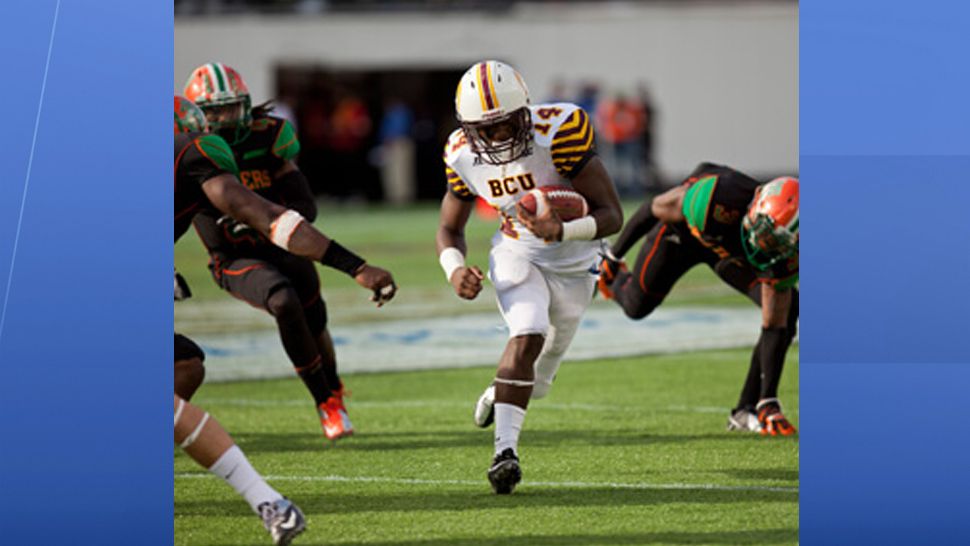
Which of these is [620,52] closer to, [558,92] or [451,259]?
[558,92]

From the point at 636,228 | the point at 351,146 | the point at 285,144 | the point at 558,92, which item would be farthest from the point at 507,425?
the point at 351,146

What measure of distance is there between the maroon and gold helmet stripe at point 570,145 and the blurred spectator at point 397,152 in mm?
20461

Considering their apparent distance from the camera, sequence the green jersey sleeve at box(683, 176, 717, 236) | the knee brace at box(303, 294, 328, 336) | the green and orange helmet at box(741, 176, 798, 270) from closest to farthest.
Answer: the green and orange helmet at box(741, 176, 798, 270)
the green jersey sleeve at box(683, 176, 717, 236)
the knee brace at box(303, 294, 328, 336)

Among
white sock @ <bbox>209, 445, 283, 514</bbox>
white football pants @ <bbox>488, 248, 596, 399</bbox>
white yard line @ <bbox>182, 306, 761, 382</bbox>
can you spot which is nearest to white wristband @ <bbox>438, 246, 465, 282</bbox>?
white football pants @ <bbox>488, 248, 596, 399</bbox>

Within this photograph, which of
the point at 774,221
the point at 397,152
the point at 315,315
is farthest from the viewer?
the point at 397,152

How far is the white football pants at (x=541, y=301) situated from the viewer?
6.27m

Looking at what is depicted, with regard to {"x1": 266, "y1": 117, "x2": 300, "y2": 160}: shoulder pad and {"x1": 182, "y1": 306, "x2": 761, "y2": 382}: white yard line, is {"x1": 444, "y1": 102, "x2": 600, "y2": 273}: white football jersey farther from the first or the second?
{"x1": 182, "y1": 306, "x2": 761, "y2": 382}: white yard line

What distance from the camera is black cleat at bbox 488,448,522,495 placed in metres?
6.02

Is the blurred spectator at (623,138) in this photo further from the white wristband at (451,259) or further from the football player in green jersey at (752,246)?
the white wristband at (451,259)

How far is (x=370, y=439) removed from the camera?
7.68 meters

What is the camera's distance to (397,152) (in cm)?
2727
